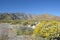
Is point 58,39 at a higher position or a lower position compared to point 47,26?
lower

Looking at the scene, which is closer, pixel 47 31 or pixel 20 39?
pixel 20 39

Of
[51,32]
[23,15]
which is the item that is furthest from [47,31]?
[23,15]

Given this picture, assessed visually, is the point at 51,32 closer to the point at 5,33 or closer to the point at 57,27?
the point at 57,27

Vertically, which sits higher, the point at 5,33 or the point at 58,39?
the point at 5,33

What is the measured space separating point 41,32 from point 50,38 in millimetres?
1070

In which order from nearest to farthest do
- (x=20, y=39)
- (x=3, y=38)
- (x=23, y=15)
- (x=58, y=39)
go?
1. (x=3, y=38)
2. (x=20, y=39)
3. (x=58, y=39)
4. (x=23, y=15)

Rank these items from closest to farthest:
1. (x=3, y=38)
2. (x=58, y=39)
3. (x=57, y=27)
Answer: (x=3, y=38)
(x=58, y=39)
(x=57, y=27)

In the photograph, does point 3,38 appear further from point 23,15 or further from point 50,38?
point 23,15

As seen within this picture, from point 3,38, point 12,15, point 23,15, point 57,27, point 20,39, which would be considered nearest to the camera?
point 3,38

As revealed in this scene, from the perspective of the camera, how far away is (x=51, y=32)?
1225 cm

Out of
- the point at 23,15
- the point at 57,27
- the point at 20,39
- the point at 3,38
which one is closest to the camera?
the point at 3,38

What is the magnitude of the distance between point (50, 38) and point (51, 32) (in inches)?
20.1

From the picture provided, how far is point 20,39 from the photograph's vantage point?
10453 mm

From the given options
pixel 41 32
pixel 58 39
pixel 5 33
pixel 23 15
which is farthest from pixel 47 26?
pixel 23 15
